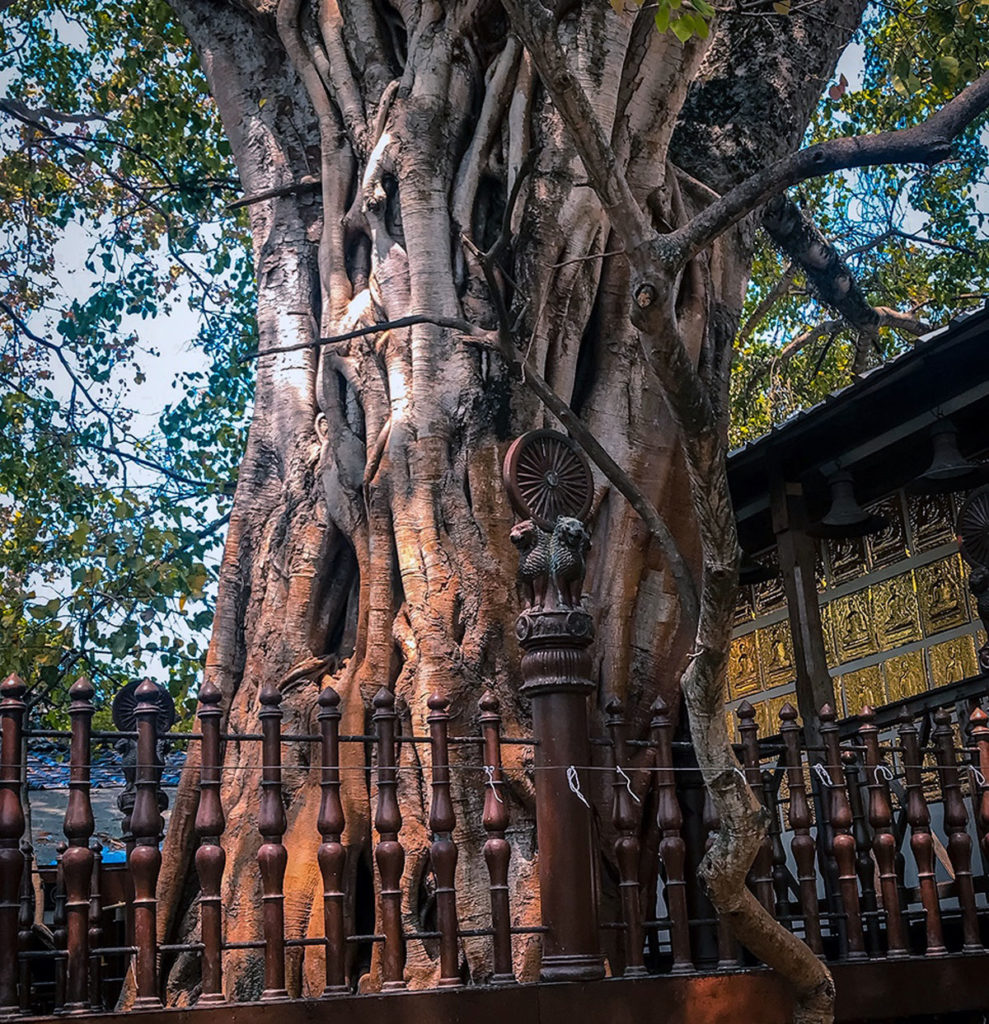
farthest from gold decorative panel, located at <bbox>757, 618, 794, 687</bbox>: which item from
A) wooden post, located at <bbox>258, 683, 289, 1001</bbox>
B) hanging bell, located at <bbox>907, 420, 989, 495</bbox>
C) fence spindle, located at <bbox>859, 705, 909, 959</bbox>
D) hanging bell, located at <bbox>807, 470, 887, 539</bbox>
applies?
wooden post, located at <bbox>258, 683, 289, 1001</bbox>

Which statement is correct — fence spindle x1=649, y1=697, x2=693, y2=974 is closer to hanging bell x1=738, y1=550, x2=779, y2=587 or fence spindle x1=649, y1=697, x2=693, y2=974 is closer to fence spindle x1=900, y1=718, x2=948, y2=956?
fence spindle x1=900, y1=718, x2=948, y2=956

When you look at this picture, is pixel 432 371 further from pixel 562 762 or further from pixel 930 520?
pixel 930 520

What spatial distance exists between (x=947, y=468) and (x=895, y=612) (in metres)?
1.90

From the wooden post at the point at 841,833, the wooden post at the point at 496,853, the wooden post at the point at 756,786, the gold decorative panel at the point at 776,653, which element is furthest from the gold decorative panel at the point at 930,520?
the wooden post at the point at 496,853

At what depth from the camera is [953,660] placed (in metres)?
8.34

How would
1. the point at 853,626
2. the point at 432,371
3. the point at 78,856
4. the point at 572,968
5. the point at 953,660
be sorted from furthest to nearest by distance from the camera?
the point at 853,626, the point at 953,660, the point at 432,371, the point at 572,968, the point at 78,856

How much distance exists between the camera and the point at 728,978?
4.09 meters

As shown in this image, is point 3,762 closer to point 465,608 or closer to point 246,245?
point 465,608

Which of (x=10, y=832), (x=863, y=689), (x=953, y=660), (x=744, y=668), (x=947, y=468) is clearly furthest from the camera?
(x=744, y=668)

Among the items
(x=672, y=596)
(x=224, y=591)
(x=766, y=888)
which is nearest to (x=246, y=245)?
(x=224, y=591)

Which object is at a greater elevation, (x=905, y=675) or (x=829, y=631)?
(x=829, y=631)

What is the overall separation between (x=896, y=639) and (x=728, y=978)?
5.11 metres

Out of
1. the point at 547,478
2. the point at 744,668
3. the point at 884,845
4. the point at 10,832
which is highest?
the point at 744,668

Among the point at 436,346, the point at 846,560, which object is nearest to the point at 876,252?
the point at 846,560
